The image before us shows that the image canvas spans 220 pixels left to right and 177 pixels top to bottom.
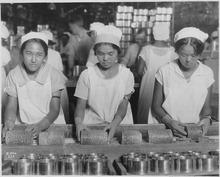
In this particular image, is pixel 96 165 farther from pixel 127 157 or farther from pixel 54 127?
pixel 54 127

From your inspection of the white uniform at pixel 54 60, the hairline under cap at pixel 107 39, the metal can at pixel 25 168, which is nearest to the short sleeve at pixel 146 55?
the white uniform at pixel 54 60

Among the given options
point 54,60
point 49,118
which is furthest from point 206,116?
point 54,60

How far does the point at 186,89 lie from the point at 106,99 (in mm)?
532

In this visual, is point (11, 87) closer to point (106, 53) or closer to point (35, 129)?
point (35, 129)

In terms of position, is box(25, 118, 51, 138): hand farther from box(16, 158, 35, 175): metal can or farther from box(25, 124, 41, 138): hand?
box(16, 158, 35, 175): metal can

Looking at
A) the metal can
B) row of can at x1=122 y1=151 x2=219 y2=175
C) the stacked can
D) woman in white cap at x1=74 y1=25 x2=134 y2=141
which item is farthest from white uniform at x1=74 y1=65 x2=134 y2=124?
the stacked can

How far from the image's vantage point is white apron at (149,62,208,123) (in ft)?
8.21

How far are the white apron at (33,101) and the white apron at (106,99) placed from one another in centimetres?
28

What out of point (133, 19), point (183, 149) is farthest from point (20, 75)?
point (133, 19)

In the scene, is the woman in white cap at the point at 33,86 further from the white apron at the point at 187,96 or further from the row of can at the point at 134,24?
the row of can at the point at 134,24

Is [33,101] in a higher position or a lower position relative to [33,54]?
lower

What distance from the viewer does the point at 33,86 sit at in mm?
2422

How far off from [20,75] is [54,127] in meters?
0.43

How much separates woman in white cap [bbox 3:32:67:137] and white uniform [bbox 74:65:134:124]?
23 cm
